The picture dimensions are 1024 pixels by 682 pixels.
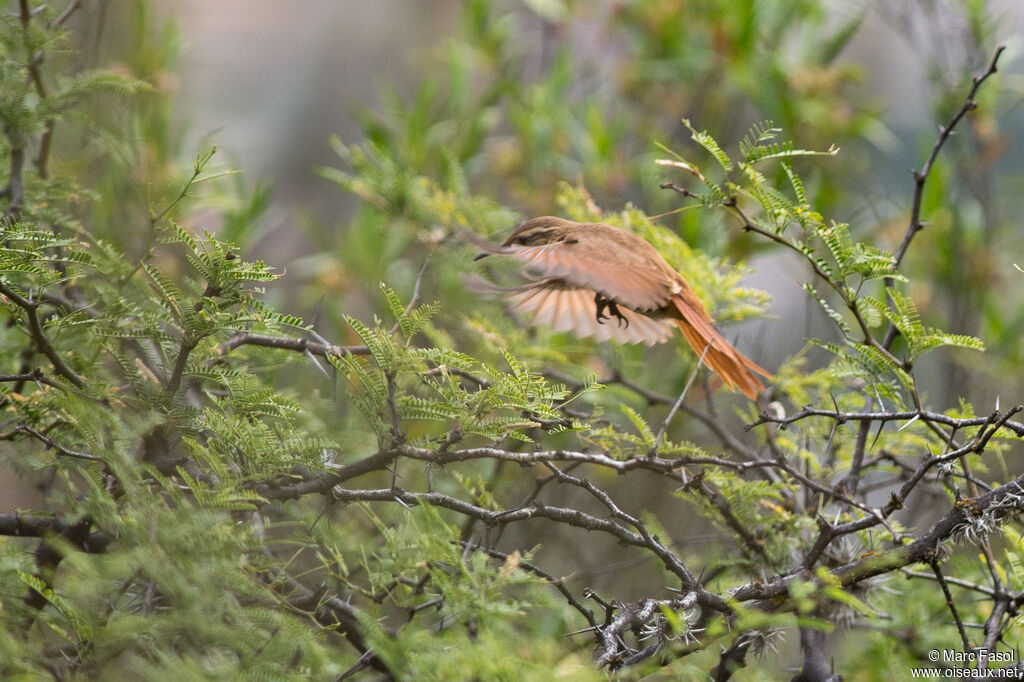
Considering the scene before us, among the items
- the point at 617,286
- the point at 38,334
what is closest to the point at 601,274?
the point at 617,286

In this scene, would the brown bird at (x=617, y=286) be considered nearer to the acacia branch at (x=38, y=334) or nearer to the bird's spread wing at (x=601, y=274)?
the bird's spread wing at (x=601, y=274)

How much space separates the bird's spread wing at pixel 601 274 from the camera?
207cm

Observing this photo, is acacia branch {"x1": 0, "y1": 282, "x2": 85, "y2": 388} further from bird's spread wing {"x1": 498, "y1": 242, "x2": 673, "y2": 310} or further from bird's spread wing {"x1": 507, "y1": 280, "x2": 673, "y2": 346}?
bird's spread wing {"x1": 507, "y1": 280, "x2": 673, "y2": 346}

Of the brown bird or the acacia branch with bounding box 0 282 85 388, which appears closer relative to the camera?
the acacia branch with bounding box 0 282 85 388

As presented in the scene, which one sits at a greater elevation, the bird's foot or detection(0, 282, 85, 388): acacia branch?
the bird's foot

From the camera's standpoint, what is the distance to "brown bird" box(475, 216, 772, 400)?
209 cm

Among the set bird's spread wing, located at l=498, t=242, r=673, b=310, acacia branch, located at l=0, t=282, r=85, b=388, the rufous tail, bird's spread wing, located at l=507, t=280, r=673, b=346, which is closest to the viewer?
acacia branch, located at l=0, t=282, r=85, b=388

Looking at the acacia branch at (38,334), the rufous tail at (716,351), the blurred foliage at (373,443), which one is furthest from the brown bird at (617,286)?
the acacia branch at (38,334)

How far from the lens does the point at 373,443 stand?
1944 millimetres

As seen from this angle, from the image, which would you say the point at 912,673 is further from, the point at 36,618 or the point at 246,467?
the point at 36,618

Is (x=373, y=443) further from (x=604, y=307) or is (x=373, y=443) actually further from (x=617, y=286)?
(x=604, y=307)

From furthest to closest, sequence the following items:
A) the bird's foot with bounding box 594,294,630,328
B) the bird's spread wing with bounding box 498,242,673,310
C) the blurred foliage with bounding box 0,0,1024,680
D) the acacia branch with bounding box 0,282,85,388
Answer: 1. the bird's foot with bounding box 594,294,630,328
2. the bird's spread wing with bounding box 498,242,673,310
3. the acacia branch with bounding box 0,282,85,388
4. the blurred foliage with bounding box 0,0,1024,680

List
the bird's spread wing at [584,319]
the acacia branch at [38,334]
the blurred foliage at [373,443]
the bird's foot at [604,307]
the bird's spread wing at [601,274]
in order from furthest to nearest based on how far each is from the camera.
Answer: the bird's spread wing at [584,319] < the bird's foot at [604,307] < the bird's spread wing at [601,274] < the acacia branch at [38,334] < the blurred foliage at [373,443]

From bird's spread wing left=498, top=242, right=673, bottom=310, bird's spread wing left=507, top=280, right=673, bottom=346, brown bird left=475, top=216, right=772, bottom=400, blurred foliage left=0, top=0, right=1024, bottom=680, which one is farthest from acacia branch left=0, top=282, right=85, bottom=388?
bird's spread wing left=507, top=280, right=673, bottom=346
